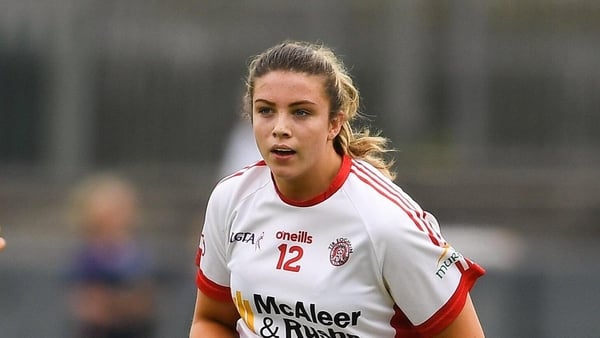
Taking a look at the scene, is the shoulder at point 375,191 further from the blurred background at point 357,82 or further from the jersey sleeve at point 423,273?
the blurred background at point 357,82

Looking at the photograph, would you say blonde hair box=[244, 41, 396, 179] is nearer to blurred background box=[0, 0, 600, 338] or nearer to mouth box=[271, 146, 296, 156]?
mouth box=[271, 146, 296, 156]

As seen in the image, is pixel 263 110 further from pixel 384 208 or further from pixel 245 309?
pixel 245 309

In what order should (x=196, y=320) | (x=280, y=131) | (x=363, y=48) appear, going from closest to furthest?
(x=280, y=131) < (x=196, y=320) < (x=363, y=48)

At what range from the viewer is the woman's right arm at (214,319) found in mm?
4566

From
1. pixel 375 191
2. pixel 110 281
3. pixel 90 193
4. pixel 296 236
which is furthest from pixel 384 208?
pixel 90 193

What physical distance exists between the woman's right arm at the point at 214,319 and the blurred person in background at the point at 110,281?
3.54 metres

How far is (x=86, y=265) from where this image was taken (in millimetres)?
8234

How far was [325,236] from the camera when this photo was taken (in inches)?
165

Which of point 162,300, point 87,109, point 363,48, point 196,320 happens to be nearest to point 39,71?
point 87,109

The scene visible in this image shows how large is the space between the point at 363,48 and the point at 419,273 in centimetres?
1067

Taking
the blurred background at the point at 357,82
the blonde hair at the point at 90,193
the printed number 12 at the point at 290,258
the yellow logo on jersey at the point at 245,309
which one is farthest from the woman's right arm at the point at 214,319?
the blurred background at the point at 357,82

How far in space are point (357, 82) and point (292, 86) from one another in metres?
10.5

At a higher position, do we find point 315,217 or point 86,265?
point 315,217

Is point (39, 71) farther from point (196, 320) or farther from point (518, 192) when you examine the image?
point (196, 320)
